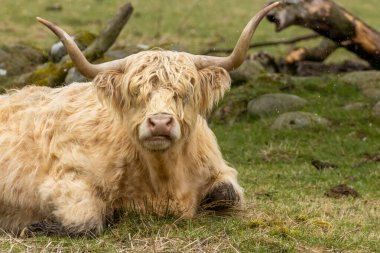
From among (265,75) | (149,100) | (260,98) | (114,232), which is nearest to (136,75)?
(149,100)

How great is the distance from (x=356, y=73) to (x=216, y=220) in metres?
8.68

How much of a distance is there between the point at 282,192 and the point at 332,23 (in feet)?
14.8

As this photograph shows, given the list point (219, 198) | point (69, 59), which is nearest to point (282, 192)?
point (219, 198)

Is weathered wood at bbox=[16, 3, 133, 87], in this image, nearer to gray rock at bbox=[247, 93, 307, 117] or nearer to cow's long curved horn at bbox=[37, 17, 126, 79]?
gray rock at bbox=[247, 93, 307, 117]

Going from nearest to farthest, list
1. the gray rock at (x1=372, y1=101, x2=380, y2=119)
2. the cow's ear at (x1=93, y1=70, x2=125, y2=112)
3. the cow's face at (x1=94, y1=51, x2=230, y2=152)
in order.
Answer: the cow's face at (x1=94, y1=51, x2=230, y2=152), the cow's ear at (x1=93, y1=70, x2=125, y2=112), the gray rock at (x1=372, y1=101, x2=380, y2=119)

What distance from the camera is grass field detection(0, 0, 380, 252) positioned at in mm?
6145

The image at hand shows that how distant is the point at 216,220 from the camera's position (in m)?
7.07

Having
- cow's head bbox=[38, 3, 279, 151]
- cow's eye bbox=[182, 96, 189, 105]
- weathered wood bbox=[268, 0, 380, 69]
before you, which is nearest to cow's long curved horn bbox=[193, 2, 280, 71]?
cow's head bbox=[38, 3, 279, 151]

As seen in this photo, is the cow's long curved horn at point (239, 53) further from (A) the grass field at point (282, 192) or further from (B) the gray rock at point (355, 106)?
(B) the gray rock at point (355, 106)

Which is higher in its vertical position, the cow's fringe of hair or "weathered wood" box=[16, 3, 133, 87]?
the cow's fringe of hair

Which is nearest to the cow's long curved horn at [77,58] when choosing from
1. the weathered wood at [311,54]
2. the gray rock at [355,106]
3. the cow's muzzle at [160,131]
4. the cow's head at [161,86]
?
the cow's head at [161,86]

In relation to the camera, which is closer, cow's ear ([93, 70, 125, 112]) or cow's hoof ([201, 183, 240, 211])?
cow's ear ([93, 70, 125, 112])

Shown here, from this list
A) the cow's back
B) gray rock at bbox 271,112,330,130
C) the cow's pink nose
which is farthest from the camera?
gray rock at bbox 271,112,330,130

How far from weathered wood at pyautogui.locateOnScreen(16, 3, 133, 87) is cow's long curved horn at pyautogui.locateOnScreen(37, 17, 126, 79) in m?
6.19
